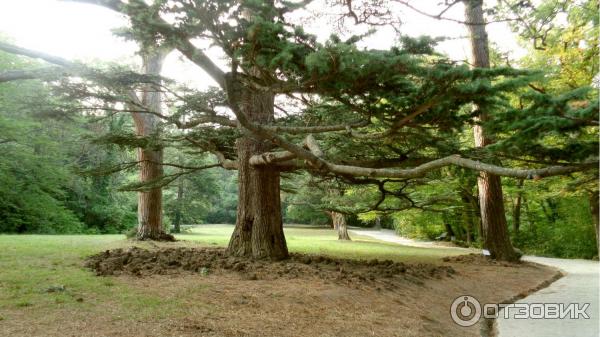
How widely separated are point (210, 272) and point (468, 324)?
3826mm

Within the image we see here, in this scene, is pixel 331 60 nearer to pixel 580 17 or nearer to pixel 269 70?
pixel 269 70

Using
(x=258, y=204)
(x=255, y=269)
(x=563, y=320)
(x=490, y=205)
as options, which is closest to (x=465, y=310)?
(x=563, y=320)

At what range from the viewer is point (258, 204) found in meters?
8.48

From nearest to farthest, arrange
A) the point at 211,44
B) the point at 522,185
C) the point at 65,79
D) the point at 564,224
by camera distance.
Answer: the point at 211,44 < the point at 65,79 < the point at 522,185 < the point at 564,224

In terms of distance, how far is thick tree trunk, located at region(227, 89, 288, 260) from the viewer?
8352mm

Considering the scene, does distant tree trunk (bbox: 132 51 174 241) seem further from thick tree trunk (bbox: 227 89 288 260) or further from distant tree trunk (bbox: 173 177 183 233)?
distant tree trunk (bbox: 173 177 183 233)

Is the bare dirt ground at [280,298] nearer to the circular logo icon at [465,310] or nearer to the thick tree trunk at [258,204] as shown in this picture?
the circular logo icon at [465,310]

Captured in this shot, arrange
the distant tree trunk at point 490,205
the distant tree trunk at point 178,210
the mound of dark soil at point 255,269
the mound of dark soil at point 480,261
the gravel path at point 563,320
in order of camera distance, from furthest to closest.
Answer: the distant tree trunk at point 178,210, the distant tree trunk at point 490,205, the mound of dark soil at point 480,261, the mound of dark soil at point 255,269, the gravel path at point 563,320

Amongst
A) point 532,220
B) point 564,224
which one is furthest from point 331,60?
point 532,220

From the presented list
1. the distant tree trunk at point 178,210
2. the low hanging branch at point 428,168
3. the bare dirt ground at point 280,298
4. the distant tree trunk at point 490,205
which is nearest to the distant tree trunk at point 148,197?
the bare dirt ground at point 280,298

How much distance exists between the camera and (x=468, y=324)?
571 cm

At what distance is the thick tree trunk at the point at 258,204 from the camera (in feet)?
27.4

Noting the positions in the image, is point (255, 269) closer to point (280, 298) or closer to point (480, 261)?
point (280, 298)

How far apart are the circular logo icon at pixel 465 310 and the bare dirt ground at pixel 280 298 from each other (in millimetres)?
145
